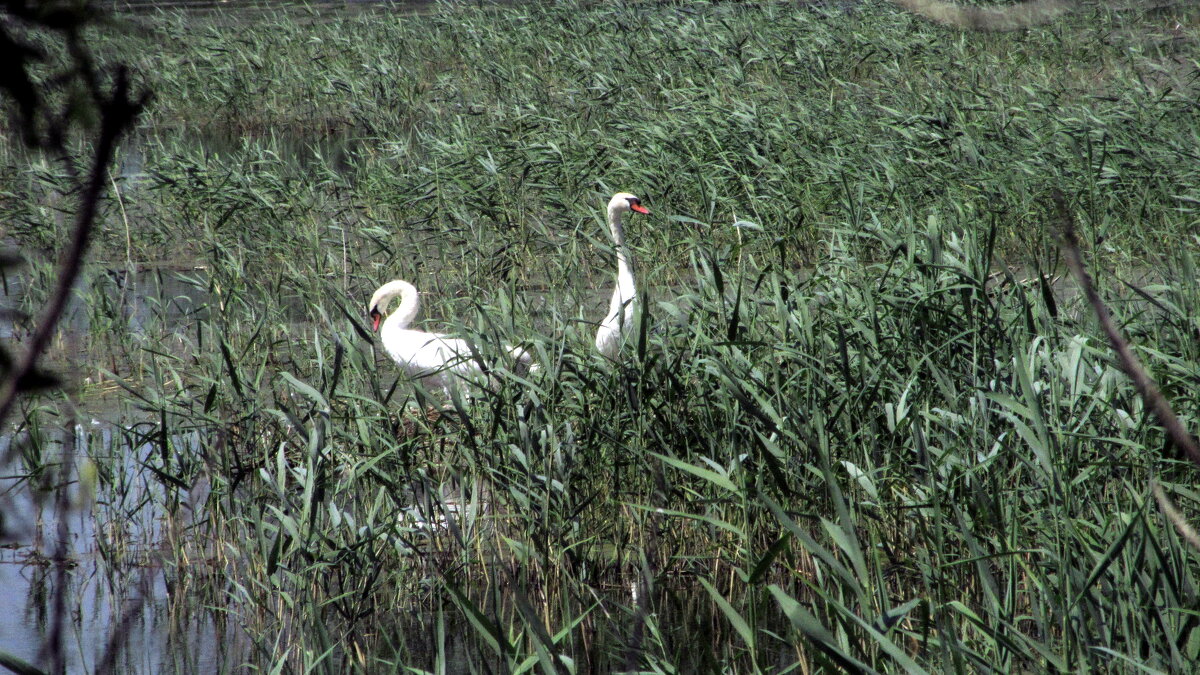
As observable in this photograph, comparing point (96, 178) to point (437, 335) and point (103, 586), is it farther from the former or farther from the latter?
point (437, 335)

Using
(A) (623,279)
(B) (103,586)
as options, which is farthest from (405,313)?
(B) (103,586)

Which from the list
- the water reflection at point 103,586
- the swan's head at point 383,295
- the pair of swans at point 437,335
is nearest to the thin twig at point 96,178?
the water reflection at point 103,586

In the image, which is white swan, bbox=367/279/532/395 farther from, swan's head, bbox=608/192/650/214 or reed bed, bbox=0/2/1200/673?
swan's head, bbox=608/192/650/214

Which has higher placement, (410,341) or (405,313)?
(405,313)

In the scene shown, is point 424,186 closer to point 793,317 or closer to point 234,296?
point 234,296

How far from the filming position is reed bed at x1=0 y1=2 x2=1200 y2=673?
9.16ft

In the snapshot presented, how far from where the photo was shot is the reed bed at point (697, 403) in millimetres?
2793

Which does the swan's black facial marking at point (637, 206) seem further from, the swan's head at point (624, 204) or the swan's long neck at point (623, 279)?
the swan's long neck at point (623, 279)

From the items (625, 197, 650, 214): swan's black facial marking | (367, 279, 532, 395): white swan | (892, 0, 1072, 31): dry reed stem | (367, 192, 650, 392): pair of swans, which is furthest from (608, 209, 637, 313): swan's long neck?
(892, 0, 1072, 31): dry reed stem

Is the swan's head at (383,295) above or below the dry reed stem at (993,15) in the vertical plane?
above

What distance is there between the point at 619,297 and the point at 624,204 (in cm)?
131

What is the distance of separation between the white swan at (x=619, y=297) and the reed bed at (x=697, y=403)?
0.14 metres

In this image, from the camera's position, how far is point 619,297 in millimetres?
4980

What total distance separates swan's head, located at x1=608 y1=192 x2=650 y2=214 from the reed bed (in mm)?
261
